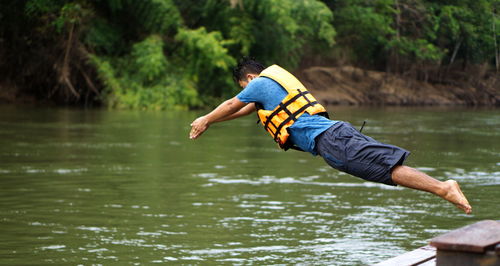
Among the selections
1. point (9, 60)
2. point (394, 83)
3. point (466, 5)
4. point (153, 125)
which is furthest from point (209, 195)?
point (466, 5)

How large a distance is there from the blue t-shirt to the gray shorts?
0.17ft

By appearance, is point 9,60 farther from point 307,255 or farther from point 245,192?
point 307,255

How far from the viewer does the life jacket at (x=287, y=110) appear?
21.5 ft

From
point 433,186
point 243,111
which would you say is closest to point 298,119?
point 243,111

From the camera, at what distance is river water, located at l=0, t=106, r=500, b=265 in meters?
8.23

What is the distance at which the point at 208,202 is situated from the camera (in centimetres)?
1112

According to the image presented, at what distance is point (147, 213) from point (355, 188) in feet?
11.7

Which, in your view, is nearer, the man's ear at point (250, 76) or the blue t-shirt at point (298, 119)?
the blue t-shirt at point (298, 119)

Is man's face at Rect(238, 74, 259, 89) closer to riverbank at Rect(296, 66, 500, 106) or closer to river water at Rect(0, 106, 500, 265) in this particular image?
river water at Rect(0, 106, 500, 265)

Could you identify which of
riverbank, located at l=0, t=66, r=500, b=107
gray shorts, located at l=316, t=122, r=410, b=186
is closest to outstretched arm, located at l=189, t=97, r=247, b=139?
gray shorts, located at l=316, t=122, r=410, b=186

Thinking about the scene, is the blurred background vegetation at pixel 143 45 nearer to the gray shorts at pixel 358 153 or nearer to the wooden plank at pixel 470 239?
the gray shorts at pixel 358 153

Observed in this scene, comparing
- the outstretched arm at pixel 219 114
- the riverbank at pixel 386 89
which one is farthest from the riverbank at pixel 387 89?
the outstretched arm at pixel 219 114

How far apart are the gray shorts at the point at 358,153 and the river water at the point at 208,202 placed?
5.14ft

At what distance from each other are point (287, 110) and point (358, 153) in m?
0.59
